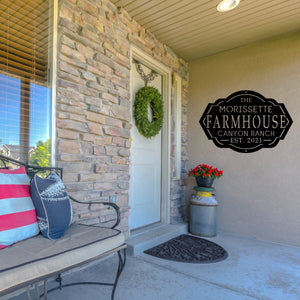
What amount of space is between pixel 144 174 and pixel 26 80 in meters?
1.71

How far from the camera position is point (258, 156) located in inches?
120

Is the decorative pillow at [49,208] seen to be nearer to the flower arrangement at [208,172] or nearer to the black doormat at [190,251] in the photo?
the black doormat at [190,251]

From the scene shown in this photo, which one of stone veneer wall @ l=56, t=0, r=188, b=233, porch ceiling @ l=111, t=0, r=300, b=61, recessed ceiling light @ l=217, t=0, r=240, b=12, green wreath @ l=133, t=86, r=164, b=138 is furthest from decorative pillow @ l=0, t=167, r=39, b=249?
recessed ceiling light @ l=217, t=0, r=240, b=12

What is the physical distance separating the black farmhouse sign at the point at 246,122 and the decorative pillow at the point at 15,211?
2605mm

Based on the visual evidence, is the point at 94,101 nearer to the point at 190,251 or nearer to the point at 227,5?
the point at 227,5

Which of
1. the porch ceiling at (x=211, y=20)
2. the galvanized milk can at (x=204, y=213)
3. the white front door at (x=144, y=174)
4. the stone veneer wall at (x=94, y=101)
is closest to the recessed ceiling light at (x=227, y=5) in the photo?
the porch ceiling at (x=211, y=20)

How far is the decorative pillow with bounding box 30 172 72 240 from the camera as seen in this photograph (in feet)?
4.51

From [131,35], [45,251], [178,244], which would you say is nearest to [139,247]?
[178,244]

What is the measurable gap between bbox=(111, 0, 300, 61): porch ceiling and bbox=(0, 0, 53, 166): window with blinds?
0.91 m

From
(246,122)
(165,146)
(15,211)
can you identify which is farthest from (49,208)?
(246,122)

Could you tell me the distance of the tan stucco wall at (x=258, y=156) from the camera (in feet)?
9.25

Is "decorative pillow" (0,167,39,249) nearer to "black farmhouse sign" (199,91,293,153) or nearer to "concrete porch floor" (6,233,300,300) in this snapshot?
"concrete porch floor" (6,233,300,300)

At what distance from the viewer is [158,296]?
165cm

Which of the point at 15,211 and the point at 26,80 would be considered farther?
the point at 26,80
